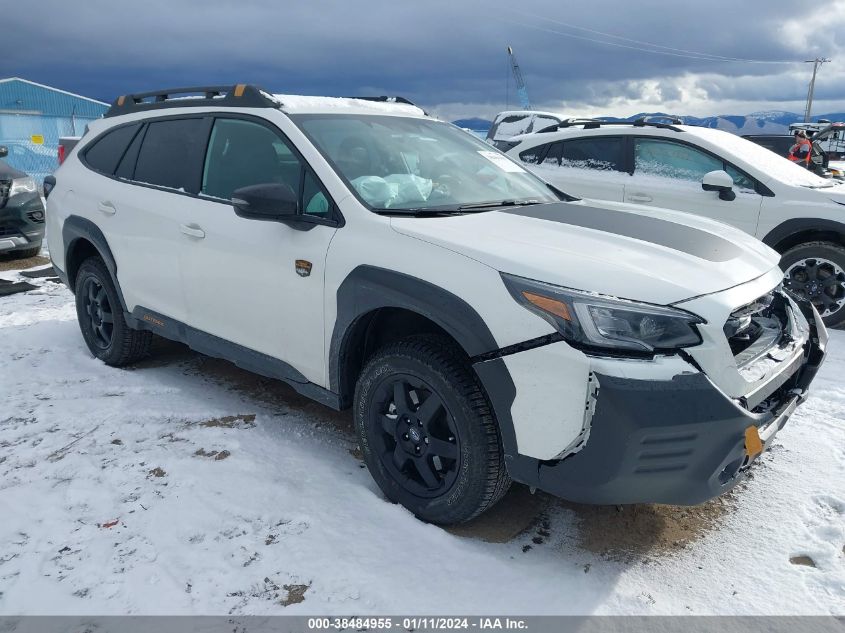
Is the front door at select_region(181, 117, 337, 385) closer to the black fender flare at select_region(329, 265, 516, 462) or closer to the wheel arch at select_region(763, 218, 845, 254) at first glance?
the black fender flare at select_region(329, 265, 516, 462)

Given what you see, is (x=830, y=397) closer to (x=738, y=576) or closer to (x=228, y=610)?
(x=738, y=576)

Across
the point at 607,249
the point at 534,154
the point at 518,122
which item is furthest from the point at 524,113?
the point at 607,249

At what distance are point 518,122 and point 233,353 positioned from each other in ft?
52.7

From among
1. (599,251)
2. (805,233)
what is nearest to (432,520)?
(599,251)

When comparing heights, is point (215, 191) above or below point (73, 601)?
above

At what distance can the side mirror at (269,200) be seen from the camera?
2.91 metres

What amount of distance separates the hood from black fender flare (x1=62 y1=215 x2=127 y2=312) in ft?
7.89

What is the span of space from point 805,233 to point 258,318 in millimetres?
4911

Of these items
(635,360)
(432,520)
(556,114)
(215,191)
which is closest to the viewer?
(635,360)

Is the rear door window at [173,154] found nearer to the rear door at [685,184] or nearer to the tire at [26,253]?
the rear door at [685,184]

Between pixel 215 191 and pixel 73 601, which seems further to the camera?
pixel 215 191

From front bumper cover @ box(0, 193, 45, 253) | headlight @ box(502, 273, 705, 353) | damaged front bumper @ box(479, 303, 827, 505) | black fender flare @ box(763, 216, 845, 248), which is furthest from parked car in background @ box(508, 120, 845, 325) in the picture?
front bumper cover @ box(0, 193, 45, 253)

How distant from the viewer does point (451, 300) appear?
2.47 m

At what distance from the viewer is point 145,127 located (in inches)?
170
